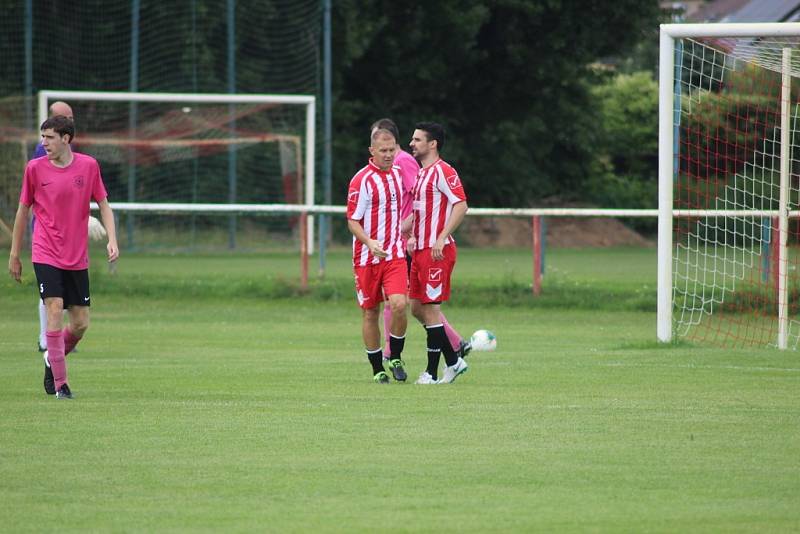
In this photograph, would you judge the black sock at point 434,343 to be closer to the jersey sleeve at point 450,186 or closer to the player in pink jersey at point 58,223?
the jersey sleeve at point 450,186

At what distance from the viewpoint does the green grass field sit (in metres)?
6.18

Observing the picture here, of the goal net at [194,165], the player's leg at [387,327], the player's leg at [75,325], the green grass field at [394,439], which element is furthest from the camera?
the goal net at [194,165]

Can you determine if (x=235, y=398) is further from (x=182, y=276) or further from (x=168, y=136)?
(x=168, y=136)

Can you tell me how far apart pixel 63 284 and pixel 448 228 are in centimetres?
283

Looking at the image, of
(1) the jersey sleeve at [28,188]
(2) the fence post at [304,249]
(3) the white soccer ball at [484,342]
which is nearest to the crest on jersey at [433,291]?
(1) the jersey sleeve at [28,188]

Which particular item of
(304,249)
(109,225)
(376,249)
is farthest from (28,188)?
(304,249)

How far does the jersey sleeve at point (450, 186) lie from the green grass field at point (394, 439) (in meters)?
1.41

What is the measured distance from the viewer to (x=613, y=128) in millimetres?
52094

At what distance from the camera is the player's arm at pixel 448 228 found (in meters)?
10.8

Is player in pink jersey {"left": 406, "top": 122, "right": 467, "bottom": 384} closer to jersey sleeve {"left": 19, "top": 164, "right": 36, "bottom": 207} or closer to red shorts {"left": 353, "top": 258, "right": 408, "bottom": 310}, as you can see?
red shorts {"left": 353, "top": 258, "right": 408, "bottom": 310}

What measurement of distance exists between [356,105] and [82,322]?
101 ft

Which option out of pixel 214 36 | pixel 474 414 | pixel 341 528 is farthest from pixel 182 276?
pixel 341 528

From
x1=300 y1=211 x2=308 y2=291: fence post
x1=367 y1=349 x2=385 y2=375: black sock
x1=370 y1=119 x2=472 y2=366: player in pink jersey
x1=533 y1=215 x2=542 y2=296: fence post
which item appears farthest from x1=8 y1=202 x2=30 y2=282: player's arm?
A: x1=533 y1=215 x2=542 y2=296: fence post

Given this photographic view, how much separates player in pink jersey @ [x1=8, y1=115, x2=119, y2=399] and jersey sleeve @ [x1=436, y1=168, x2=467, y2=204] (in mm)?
2532
